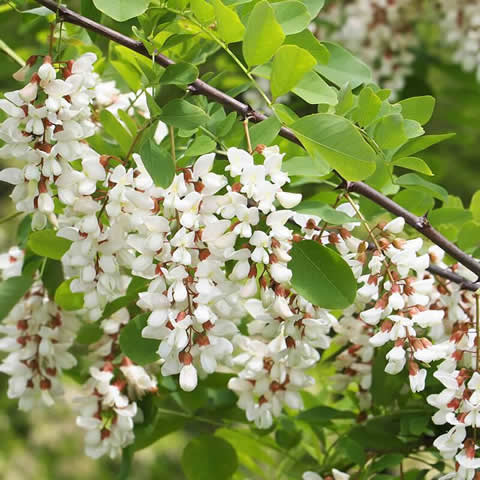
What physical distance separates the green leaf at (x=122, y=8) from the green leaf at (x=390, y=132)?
24cm

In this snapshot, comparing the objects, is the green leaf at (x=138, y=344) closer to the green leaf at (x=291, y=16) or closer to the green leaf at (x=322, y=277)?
the green leaf at (x=322, y=277)

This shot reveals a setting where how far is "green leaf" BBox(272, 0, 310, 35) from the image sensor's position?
2.68 ft

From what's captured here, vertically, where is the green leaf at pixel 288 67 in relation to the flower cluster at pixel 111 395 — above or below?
above

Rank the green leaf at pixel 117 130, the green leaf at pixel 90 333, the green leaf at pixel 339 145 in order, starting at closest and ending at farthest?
the green leaf at pixel 339 145
the green leaf at pixel 117 130
the green leaf at pixel 90 333

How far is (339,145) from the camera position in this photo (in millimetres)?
753

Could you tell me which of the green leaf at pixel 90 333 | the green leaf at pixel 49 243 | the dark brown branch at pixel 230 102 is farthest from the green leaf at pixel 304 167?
the green leaf at pixel 90 333

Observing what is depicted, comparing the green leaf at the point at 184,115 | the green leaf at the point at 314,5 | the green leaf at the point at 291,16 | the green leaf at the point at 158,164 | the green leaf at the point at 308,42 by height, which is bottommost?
the green leaf at the point at 158,164

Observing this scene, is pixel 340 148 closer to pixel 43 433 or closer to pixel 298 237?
pixel 298 237

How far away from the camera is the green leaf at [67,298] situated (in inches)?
36.9

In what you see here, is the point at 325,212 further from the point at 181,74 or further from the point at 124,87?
the point at 124,87

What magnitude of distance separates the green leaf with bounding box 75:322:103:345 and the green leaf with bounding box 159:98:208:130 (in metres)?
0.36

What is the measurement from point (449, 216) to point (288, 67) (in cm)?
31

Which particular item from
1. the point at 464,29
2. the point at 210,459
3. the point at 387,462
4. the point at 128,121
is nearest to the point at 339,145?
the point at 128,121

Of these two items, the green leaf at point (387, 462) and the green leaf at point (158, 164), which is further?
the green leaf at point (387, 462)
